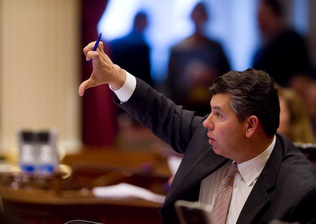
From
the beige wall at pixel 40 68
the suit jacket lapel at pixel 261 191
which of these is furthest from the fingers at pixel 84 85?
the beige wall at pixel 40 68

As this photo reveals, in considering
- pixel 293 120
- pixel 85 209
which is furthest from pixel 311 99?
pixel 85 209

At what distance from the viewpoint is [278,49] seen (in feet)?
24.9

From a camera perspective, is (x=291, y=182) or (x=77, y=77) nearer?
(x=291, y=182)

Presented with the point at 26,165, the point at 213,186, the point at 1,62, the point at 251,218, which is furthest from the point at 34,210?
the point at 1,62

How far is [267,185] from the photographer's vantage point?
2244 millimetres

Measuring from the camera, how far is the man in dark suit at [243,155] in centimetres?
219

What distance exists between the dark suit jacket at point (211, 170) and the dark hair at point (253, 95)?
163mm

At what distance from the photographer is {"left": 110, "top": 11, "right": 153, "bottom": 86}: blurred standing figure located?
8.02 metres

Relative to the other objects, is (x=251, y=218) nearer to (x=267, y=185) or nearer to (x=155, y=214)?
(x=267, y=185)

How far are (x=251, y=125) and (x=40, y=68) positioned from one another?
5.70 meters

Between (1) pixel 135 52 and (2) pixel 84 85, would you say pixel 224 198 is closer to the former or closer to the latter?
(2) pixel 84 85

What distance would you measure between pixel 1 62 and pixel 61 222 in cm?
409

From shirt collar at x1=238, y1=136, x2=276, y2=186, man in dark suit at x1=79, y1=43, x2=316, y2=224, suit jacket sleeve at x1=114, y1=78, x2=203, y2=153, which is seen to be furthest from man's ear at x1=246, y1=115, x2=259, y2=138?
suit jacket sleeve at x1=114, y1=78, x2=203, y2=153

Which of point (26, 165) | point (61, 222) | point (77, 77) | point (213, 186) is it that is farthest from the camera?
point (77, 77)
